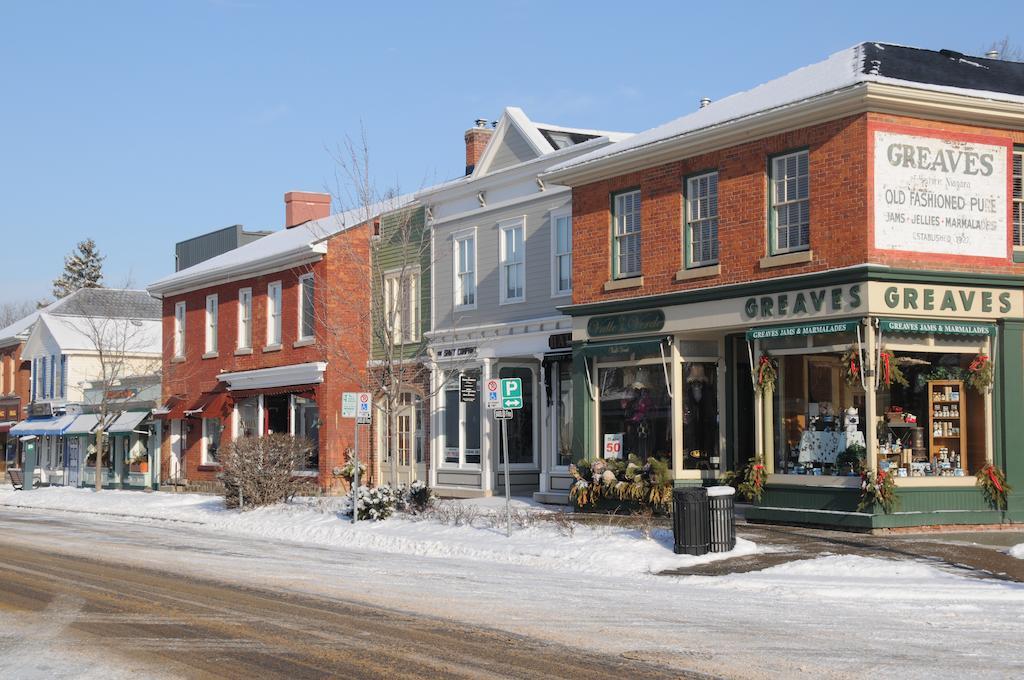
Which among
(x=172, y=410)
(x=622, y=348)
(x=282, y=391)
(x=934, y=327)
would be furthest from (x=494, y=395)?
(x=172, y=410)

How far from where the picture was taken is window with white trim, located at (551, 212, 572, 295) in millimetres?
27266

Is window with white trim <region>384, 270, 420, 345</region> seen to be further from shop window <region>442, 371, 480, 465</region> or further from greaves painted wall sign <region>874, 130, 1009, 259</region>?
greaves painted wall sign <region>874, 130, 1009, 259</region>

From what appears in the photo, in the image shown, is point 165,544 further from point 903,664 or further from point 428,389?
point 903,664

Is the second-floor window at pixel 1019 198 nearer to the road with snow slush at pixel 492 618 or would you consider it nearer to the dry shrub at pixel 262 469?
the road with snow slush at pixel 492 618

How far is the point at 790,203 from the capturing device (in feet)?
67.1

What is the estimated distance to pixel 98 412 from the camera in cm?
4644

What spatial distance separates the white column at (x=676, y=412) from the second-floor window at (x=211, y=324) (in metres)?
21.7

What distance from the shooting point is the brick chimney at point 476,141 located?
1319 inches

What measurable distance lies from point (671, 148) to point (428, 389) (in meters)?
12.2

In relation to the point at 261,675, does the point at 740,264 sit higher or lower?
higher

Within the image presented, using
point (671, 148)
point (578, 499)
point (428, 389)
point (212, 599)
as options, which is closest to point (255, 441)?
point (428, 389)

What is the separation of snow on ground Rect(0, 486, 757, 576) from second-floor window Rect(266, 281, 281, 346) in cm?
626

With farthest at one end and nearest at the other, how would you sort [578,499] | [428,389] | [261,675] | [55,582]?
[428,389] < [578,499] < [55,582] < [261,675]

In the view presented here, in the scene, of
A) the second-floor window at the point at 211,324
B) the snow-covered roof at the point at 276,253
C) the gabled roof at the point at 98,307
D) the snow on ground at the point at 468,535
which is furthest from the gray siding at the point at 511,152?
the gabled roof at the point at 98,307
